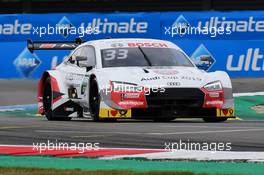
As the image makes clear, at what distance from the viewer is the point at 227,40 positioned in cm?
2286

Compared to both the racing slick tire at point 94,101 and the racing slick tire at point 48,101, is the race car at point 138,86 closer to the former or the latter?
the racing slick tire at point 94,101

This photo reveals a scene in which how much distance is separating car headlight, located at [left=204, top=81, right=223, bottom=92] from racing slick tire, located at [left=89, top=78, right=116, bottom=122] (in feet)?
5.23

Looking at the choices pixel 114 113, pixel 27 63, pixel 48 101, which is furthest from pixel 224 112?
pixel 27 63

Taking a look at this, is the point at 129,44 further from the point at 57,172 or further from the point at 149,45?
the point at 57,172

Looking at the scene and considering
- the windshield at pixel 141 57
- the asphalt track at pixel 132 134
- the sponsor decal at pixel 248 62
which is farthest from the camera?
the sponsor decal at pixel 248 62

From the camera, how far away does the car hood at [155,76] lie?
14.4m

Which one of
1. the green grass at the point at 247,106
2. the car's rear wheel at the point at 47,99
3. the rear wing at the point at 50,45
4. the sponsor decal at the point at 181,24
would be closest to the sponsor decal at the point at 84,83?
the car's rear wheel at the point at 47,99

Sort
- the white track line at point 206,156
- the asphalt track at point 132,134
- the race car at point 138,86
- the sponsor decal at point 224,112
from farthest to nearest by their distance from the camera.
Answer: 1. the sponsor decal at point 224,112
2. the race car at point 138,86
3. the asphalt track at point 132,134
4. the white track line at point 206,156

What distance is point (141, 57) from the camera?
1556cm

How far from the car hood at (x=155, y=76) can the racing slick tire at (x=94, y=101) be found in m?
0.22

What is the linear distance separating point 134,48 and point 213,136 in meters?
4.33

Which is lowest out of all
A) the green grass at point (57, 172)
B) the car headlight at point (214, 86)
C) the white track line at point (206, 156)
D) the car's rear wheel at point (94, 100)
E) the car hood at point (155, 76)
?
the green grass at point (57, 172)

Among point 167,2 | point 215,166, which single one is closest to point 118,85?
point 215,166

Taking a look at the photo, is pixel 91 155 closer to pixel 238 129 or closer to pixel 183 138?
pixel 183 138
